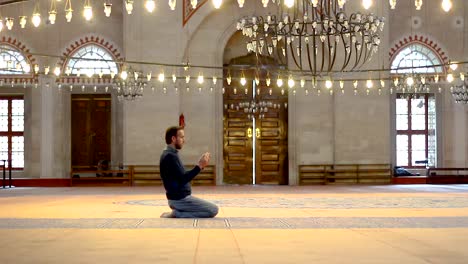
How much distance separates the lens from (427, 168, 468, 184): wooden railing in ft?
78.5

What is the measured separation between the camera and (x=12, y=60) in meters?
24.7

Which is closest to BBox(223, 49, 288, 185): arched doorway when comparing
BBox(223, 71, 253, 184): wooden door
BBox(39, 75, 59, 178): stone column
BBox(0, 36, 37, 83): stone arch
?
BBox(223, 71, 253, 184): wooden door

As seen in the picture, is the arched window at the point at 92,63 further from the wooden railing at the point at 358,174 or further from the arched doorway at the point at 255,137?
the wooden railing at the point at 358,174

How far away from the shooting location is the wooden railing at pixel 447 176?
78.5 feet

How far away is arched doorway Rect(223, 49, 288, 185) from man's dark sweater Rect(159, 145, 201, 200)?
1445 centimetres

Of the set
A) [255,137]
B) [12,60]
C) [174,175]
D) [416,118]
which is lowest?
[174,175]

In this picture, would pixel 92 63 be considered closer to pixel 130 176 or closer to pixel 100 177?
pixel 100 177

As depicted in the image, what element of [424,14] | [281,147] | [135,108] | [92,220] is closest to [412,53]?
[424,14]

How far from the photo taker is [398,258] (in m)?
6.06

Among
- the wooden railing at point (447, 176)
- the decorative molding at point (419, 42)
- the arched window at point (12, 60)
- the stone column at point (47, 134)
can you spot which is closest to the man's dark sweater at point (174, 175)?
the stone column at point (47, 134)

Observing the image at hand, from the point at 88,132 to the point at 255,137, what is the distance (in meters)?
5.16

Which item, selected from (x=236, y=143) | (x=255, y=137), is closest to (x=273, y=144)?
(x=255, y=137)

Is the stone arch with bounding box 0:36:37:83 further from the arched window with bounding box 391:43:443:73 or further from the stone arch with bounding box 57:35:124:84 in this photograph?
the arched window with bounding box 391:43:443:73

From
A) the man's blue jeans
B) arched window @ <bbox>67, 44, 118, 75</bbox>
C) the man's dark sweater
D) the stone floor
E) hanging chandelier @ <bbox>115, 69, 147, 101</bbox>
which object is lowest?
the stone floor
